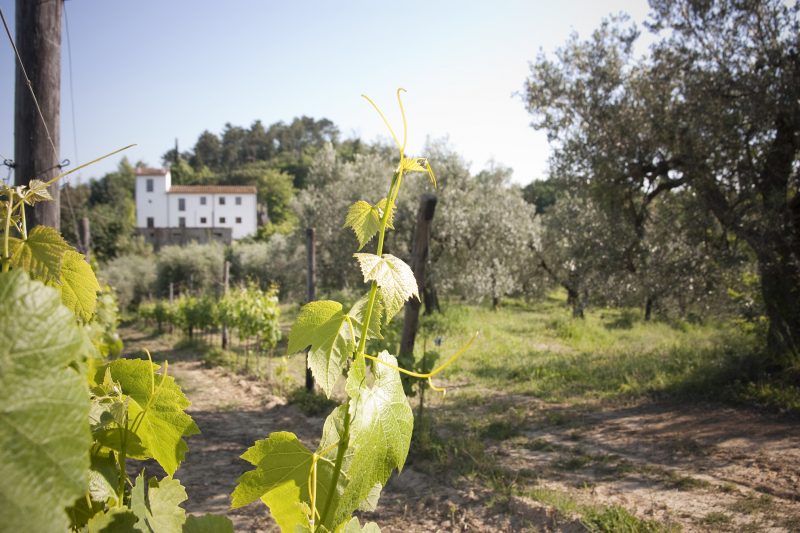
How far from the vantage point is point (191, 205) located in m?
49.5

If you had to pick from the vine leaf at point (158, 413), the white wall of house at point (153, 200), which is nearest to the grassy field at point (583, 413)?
the vine leaf at point (158, 413)

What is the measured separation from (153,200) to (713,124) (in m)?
50.3

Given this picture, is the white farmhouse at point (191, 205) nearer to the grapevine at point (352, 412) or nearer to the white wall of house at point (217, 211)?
the white wall of house at point (217, 211)

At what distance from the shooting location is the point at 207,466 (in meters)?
5.65

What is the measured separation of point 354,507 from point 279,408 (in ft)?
25.1

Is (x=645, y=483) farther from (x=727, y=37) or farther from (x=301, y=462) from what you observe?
(x=727, y=37)

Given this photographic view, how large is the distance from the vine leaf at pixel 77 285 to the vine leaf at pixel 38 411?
0.37m

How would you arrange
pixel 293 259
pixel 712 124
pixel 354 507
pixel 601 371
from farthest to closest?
pixel 293 259
pixel 601 371
pixel 712 124
pixel 354 507

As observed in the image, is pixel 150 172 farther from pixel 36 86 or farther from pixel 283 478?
pixel 283 478

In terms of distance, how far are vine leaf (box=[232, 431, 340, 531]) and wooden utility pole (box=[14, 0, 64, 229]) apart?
2656 mm

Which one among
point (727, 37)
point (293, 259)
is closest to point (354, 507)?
point (727, 37)

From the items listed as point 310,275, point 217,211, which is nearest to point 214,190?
point 217,211

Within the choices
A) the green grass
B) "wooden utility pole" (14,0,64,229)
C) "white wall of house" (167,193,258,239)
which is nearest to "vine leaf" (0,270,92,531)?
"wooden utility pole" (14,0,64,229)

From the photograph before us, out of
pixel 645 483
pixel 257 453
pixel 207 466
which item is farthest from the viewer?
pixel 207 466
